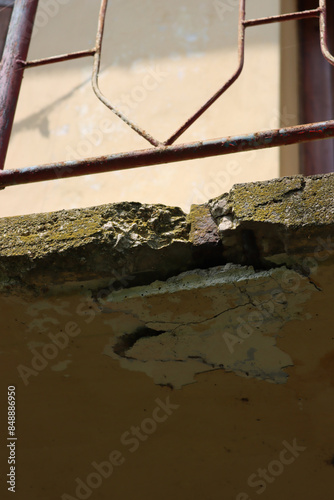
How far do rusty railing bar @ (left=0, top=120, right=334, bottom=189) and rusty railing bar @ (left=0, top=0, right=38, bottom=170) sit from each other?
0.14m

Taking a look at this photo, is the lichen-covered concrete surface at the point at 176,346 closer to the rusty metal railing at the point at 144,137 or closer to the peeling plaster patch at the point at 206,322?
the peeling plaster patch at the point at 206,322

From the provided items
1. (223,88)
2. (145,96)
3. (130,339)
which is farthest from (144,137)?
(145,96)

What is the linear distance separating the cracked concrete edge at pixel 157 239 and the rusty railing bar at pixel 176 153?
4.4 inches

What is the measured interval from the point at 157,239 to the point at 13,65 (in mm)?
845

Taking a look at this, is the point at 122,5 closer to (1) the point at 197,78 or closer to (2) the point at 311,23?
(1) the point at 197,78

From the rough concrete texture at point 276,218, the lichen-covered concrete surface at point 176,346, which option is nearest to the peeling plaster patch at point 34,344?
the lichen-covered concrete surface at point 176,346

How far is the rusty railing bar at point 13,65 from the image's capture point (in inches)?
72.9

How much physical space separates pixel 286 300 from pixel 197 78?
2.35 meters

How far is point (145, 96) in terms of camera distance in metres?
3.65

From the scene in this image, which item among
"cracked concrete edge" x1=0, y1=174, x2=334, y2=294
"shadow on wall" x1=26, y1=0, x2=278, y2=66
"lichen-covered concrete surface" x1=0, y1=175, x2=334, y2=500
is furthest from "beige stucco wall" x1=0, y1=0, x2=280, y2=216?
"cracked concrete edge" x1=0, y1=174, x2=334, y2=294

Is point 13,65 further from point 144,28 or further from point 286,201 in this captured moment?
point 144,28

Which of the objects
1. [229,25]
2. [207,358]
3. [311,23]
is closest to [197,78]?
[229,25]

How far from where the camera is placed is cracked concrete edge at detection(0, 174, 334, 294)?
4.70 feet

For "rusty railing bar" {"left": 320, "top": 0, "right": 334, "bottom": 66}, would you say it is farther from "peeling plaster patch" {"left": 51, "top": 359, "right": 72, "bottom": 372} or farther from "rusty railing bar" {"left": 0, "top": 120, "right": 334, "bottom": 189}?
"peeling plaster patch" {"left": 51, "top": 359, "right": 72, "bottom": 372}
